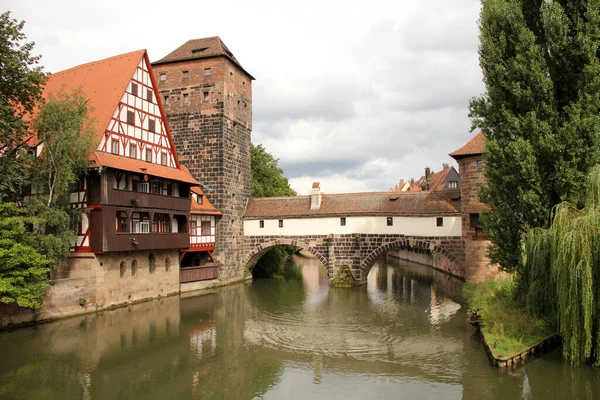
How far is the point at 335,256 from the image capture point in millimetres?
28344

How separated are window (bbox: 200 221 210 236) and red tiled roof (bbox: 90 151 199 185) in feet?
12.6

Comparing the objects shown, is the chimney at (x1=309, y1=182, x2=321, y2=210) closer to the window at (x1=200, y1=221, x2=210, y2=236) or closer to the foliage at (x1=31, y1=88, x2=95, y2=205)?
the window at (x1=200, y1=221, x2=210, y2=236)

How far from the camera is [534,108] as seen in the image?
46.6 feet

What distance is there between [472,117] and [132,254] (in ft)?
49.3

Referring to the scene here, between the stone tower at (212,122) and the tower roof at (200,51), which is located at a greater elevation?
the tower roof at (200,51)

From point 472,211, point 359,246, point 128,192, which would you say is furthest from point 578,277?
point 359,246

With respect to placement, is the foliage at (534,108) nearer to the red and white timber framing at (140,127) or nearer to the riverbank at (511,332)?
the riverbank at (511,332)

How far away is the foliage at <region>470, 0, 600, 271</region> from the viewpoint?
13.3m

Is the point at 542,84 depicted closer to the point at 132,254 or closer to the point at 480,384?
the point at 480,384

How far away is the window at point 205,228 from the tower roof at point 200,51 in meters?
9.74

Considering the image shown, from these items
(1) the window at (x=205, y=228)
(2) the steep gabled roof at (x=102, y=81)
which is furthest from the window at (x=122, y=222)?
(1) the window at (x=205, y=228)

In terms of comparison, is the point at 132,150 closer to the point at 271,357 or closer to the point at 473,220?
the point at 271,357

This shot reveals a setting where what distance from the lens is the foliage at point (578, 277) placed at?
10.6m

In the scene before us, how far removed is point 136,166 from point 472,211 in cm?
1612
